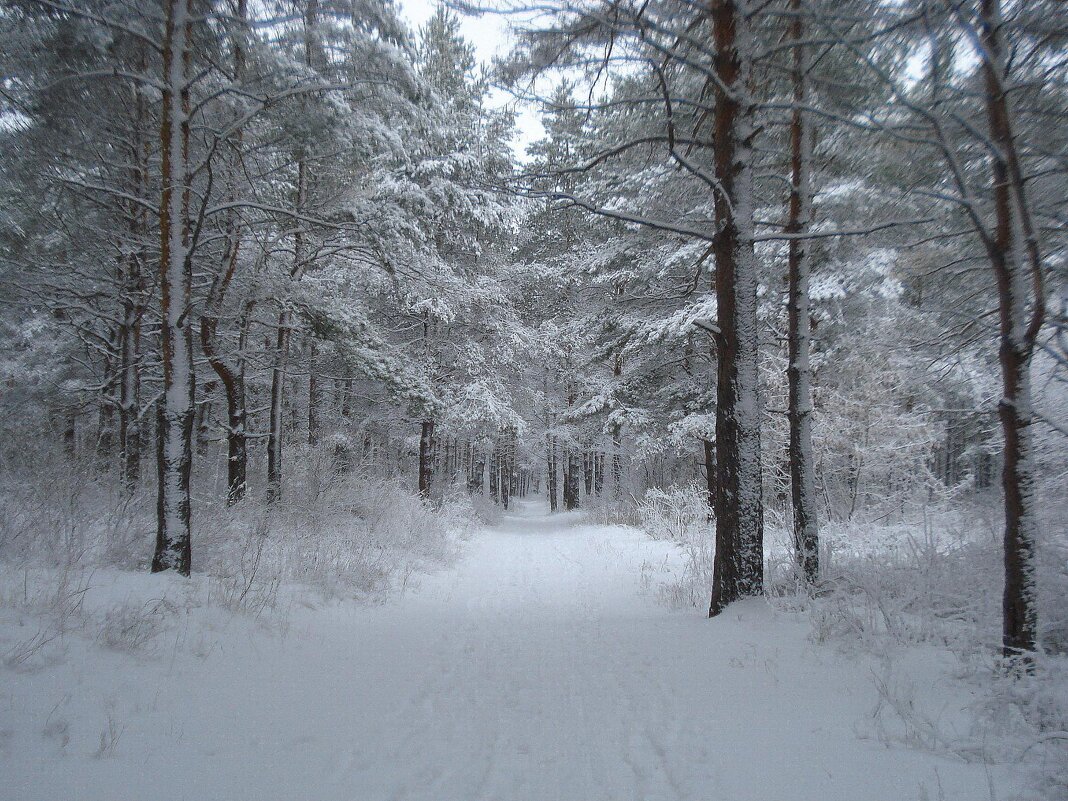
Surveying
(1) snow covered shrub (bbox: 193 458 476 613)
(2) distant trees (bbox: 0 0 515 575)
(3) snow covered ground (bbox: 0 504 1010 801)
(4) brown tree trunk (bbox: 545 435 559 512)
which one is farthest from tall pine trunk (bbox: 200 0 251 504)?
(4) brown tree trunk (bbox: 545 435 559 512)

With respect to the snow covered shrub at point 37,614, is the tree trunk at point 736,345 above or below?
above

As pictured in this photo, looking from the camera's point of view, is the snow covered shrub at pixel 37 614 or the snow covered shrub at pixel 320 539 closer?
the snow covered shrub at pixel 37 614

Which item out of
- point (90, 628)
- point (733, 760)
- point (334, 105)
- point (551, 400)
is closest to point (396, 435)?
point (551, 400)

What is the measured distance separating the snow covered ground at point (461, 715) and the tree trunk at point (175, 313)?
0.68 metres

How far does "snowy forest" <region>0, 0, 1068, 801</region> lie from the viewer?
2.79m

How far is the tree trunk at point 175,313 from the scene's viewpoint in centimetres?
533

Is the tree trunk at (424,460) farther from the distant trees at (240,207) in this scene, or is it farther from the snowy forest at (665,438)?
the snowy forest at (665,438)

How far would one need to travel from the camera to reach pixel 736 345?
507 cm

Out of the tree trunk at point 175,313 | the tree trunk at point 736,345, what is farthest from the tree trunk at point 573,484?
the tree trunk at point 175,313

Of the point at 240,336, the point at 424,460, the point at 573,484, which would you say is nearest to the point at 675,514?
the point at 424,460

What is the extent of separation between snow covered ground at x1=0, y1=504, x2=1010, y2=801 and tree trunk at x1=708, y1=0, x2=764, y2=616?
47 cm

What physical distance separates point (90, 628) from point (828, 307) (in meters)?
12.5

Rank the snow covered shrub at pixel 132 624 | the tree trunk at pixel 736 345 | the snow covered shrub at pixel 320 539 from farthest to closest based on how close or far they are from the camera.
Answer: the snow covered shrub at pixel 320 539, the tree trunk at pixel 736 345, the snow covered shrub at pixel 132 624

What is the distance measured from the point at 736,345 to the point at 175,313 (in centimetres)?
614
